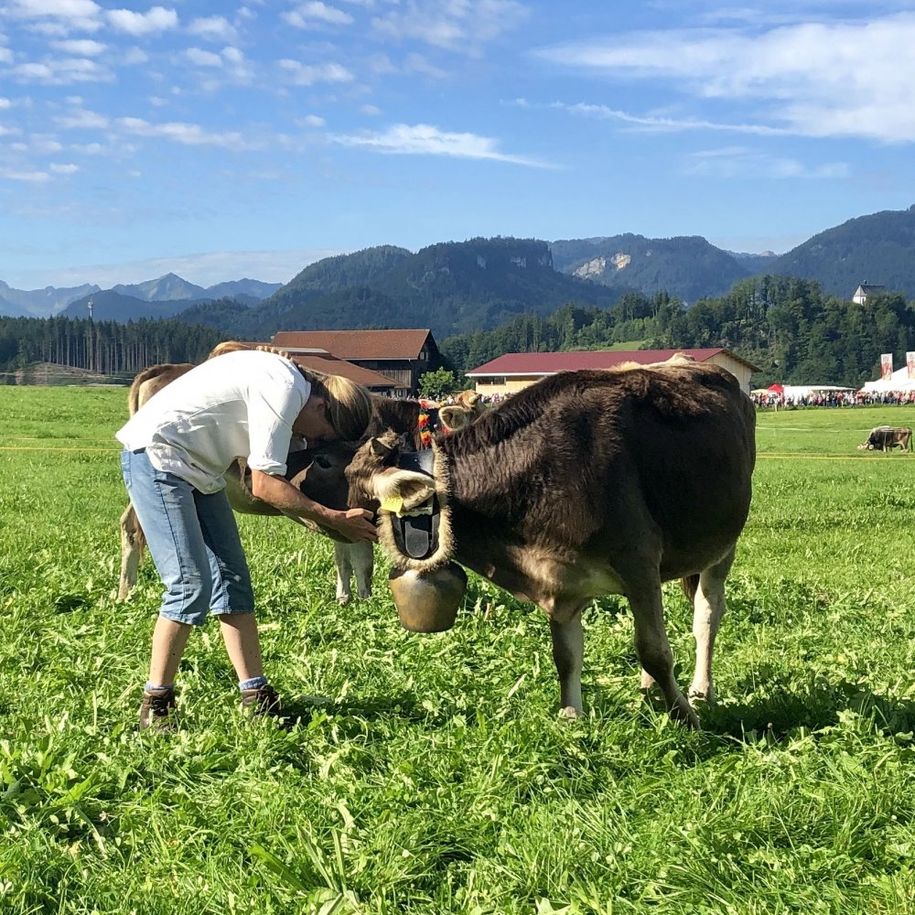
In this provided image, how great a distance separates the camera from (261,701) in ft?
18.1

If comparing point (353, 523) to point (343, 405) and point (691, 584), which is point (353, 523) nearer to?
point (343, 405)

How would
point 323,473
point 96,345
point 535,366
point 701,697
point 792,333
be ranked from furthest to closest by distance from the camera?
point 792,333 < point 96,345 < point 535,366 < point 701,697 < point 323,473

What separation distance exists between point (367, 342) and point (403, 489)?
397 ft

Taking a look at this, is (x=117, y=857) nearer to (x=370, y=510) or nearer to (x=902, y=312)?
(x=370, y=510)

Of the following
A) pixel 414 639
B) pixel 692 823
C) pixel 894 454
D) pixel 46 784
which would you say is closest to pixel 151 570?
pixel 414 639

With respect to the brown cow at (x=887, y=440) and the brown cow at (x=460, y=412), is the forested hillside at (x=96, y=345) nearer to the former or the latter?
the brown cow at (x=887, y=440)

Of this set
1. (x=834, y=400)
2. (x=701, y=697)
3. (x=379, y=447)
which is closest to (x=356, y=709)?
(x=379, y=447)

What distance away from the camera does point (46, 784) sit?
14.2ft

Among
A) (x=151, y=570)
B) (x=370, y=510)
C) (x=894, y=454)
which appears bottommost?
(x=894, y=454)

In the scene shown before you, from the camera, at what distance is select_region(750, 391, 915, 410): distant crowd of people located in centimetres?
9288

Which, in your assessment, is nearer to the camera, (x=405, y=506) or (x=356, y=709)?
(x=405, y=506)

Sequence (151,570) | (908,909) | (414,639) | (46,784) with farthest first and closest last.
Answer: (151,570)
(414,639)
(46,784)
(908,909)

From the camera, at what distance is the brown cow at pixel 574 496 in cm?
524

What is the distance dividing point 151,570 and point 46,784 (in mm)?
5211
